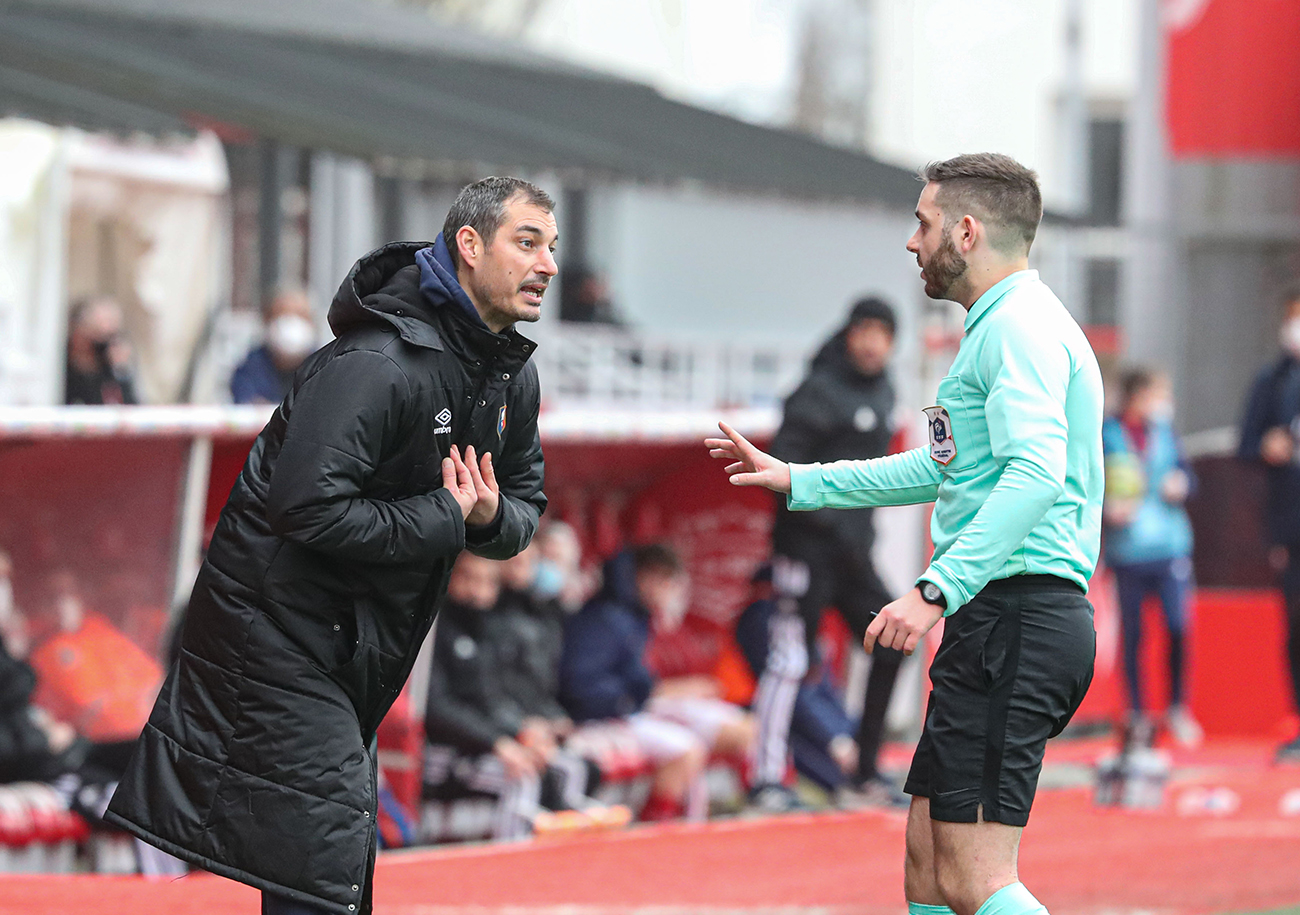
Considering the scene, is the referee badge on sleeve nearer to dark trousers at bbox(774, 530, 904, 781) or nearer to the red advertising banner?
dark trousers at bbox(774, 530, 904, 781)

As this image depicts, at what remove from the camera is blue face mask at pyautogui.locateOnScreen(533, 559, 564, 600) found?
8516 mm

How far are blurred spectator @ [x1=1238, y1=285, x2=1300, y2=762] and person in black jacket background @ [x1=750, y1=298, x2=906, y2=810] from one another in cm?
285

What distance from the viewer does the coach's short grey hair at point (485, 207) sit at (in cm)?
415

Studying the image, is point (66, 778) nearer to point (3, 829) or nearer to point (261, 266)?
point (3, 829)

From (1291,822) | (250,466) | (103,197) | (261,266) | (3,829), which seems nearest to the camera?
(250,466)

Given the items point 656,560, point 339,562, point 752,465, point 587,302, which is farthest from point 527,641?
point 587,302

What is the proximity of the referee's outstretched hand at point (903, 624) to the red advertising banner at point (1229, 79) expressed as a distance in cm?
1122

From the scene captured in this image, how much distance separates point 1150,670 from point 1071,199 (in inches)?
548

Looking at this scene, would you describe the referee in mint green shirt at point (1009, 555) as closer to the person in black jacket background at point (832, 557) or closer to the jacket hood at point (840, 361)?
the person in black jacket background at point (832, 557)

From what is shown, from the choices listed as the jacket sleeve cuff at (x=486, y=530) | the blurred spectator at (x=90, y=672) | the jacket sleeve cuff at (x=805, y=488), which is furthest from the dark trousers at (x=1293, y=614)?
the jacket sleeve cuff at (x=486, y=530)

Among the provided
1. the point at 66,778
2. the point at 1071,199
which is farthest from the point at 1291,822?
the point at 1071,199

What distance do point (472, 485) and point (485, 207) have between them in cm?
56

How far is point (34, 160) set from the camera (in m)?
10.2

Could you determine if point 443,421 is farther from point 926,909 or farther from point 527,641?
point 527,641
